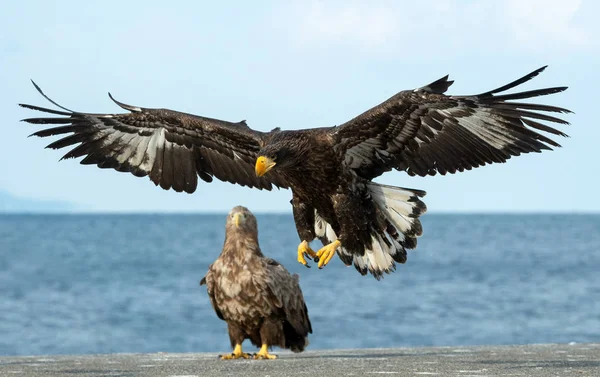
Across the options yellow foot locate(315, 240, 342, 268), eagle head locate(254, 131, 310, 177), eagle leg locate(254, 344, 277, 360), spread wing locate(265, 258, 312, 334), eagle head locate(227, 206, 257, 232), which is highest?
eagle head locate(254, 131, 310, 177)

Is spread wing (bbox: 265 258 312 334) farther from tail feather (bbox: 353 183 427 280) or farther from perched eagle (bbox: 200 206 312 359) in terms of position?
tail feather (bbox: 353 183 427 280)

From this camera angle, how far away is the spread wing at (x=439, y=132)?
9742mm

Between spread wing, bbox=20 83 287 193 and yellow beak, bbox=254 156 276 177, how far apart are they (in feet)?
4.95

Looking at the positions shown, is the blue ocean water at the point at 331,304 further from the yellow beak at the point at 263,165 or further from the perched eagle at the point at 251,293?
the yellow beak at the point at 263,165

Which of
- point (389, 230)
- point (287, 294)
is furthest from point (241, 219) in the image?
point (389, 230)

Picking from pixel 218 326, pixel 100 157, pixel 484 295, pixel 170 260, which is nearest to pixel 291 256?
pixel 170 260

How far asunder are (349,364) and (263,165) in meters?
1.94

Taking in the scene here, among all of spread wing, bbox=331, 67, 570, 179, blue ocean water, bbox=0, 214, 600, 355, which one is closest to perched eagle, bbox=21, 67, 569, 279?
spread wing, bbox=331, 67, 570, 179

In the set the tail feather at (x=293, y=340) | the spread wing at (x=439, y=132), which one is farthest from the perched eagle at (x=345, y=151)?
the tail feather at (x=293, y=340)

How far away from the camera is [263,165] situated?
9.93m

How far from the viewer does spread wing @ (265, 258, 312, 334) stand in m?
10.5

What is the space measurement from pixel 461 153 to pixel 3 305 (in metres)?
34.0

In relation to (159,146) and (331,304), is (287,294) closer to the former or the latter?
(159,146)

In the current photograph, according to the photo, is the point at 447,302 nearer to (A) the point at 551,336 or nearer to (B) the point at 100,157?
(A) the point at 551,336
